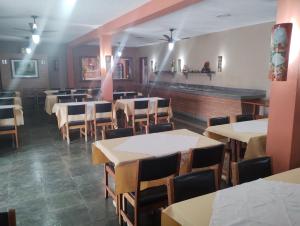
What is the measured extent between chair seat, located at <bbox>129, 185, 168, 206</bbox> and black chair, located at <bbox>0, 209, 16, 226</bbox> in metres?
1.06

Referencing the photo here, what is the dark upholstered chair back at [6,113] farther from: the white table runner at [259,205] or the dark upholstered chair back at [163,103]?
the white table runner at [259,205]

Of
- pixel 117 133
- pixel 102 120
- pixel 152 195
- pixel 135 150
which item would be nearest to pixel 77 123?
pixel 102 120

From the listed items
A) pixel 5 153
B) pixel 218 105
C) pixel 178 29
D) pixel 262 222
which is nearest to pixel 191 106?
pixel 218 105

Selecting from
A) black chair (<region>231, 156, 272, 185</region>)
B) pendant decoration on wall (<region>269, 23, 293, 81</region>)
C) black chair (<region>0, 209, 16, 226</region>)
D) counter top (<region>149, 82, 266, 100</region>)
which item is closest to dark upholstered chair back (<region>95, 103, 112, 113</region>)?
counter top (<region>149, 82, 266, 100</region>)

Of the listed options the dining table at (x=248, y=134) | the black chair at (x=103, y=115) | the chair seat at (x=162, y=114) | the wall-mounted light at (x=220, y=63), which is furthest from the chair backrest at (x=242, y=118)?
the wall-mounted light at (x=220, y=63)

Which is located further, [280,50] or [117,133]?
[117,133]

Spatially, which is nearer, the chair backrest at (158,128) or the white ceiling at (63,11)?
the chair backrest at (158,128)

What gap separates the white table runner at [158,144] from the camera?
2561 millimetres

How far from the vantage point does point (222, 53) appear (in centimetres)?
727

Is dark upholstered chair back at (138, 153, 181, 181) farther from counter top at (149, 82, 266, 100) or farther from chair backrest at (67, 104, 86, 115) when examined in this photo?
counter top at (149, 82, 266, 100)

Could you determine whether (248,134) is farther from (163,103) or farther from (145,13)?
(163,103)

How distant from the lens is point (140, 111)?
589cm

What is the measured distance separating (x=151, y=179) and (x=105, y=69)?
5.37 meters

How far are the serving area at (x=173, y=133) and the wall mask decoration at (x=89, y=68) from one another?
2.12 meters
